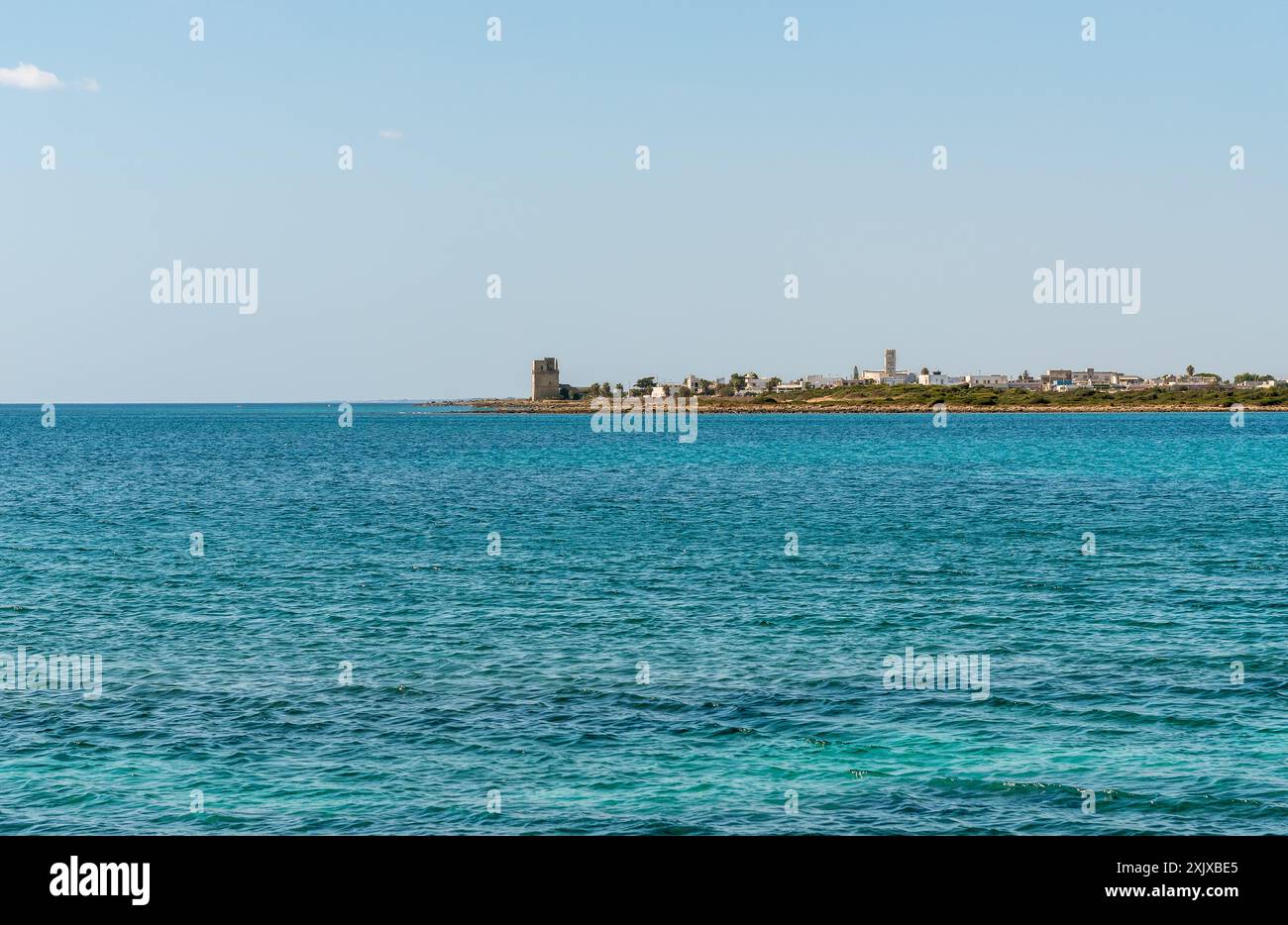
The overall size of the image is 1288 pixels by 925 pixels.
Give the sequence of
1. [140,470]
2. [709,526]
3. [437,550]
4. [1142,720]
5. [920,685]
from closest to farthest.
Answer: [1142,720]
[920,685]
[437,550]
[709,526]
[140,470]

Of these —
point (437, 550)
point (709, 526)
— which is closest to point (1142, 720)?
point (437, 550)

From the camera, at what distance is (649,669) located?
29.5m

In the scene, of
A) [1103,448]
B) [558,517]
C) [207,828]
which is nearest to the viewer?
[207,828]

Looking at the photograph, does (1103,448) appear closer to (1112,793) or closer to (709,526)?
(709,526)

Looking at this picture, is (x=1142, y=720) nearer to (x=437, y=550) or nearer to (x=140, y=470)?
(x=437, y=550)

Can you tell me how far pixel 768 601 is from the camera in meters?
40.7

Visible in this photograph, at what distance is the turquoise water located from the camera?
19.9m

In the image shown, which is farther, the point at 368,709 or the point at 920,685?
the point at 920,685

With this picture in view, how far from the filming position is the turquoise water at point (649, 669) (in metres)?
19.9

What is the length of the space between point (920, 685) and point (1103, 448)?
134 metres

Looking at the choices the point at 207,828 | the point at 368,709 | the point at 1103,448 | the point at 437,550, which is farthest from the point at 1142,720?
the point at 1103,448
